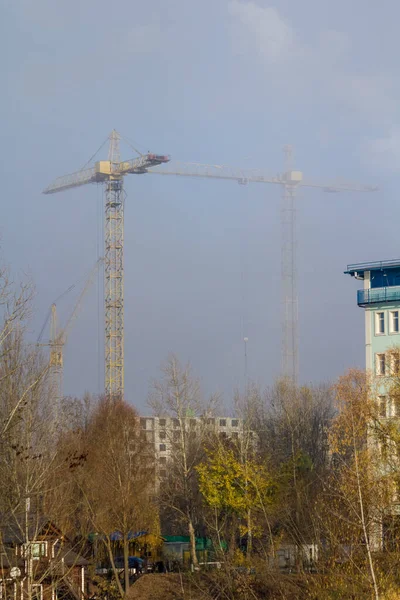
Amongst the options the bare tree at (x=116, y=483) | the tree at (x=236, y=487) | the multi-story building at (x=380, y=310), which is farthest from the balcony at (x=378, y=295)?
the bare tree at (x=116, y=483)

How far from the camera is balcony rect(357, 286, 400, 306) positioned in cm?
7119

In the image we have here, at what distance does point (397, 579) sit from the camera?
33.9m

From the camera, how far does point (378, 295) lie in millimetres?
72000

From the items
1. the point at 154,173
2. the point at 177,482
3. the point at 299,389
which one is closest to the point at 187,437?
the point at 177,482

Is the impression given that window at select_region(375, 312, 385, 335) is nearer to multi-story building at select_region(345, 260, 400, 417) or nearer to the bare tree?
multi-story building at select_region(345, 260, 400, 417)

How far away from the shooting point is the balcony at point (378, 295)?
71188 mm

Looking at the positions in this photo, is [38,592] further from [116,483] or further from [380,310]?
[380,310]

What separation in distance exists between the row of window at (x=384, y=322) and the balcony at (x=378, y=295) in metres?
0.85

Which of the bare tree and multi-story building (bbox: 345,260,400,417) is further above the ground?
multi-story building (bbox: 345,260,400,417)

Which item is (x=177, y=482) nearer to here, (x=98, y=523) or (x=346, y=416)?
(x=98, y=523)

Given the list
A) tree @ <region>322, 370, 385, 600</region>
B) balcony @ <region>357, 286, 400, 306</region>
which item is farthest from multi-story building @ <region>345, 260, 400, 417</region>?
tree @ <region>322, 370, 385, 600</region>

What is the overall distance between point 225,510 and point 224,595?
53.0 ft

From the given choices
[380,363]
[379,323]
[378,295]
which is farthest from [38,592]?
[378,295]

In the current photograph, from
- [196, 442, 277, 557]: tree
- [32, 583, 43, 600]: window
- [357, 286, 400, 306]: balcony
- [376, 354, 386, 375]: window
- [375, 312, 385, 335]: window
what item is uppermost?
[357, 286, 400, 306]: balcony
